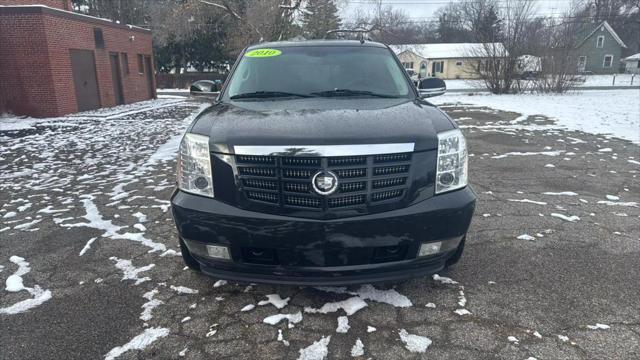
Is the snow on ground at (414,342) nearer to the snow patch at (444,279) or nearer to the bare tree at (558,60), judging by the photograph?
the snow patch at (444,279)

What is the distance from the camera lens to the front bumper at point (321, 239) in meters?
2.50

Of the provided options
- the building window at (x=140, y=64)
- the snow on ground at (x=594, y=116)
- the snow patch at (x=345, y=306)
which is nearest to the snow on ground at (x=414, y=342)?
the snow patch at (x=345, y=306)

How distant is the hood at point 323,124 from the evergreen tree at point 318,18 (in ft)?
96.2

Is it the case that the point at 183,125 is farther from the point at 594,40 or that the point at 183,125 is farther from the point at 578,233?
the point at 594,40

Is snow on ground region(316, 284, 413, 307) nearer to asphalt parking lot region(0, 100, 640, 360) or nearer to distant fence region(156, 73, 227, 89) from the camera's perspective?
asphalt parking lot region(0, 100, 640, 360)

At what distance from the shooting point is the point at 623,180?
6059 millimetres

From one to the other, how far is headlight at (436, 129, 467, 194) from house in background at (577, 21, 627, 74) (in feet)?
217

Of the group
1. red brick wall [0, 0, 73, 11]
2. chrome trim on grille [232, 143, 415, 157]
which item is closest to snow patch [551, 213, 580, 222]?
chrome trim on grille [232, 143, 415, 157]

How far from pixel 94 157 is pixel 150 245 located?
17.3 feet

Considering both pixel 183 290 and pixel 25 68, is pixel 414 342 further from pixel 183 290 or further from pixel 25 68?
pixel 25 68

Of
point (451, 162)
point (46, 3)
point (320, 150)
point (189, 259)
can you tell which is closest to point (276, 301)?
point (189, 259)

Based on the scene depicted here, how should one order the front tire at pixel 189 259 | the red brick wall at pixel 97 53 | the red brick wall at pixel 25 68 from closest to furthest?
the front tire at pixel 189 259
the red brick wall at pixel 25 68
the red brick wall at pixel 97 53

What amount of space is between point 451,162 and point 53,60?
1591 cm

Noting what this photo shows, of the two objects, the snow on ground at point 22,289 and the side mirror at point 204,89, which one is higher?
A: the side mirror at point 204,89
